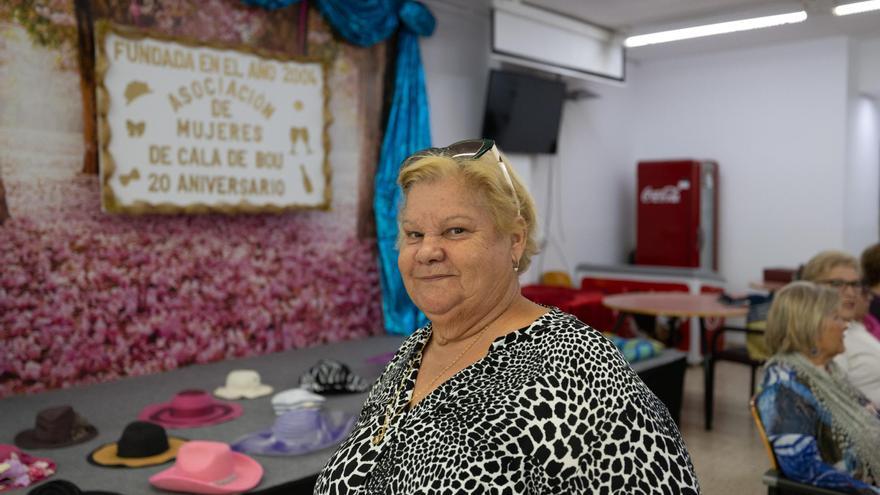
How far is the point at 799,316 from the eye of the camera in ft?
8.40

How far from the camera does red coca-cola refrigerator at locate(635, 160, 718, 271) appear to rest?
7.48 metres

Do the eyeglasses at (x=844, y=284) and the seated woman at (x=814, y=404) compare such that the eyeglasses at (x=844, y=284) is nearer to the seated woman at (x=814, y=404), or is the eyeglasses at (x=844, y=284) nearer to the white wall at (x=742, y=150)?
the seated woman at (x=814, y=404)

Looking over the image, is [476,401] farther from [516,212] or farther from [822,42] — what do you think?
[822,42]

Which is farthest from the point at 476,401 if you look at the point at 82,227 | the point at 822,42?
the point at 822,42

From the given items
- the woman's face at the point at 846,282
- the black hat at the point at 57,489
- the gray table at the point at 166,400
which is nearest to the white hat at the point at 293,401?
the gray table at the point at 166,400

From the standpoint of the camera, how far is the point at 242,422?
3348mm

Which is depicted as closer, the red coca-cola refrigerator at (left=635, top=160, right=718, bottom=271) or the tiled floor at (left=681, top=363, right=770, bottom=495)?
the tiled floor at (left=681, top=363, right=770, bottom=495)

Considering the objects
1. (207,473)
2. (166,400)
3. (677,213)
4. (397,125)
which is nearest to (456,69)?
(397,125)

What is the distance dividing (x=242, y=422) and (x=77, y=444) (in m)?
0.67

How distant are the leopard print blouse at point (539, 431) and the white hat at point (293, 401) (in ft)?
7.19

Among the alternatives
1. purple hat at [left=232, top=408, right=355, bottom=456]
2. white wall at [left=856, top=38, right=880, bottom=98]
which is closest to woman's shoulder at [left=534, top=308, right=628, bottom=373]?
purple hat at [left=232, top=408, right=355, bottom=456]

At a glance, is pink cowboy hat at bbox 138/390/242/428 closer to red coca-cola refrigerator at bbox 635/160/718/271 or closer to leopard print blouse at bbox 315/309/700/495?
leopard print blouse at bbox 315/309/700/495

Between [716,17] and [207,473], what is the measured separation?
579cm

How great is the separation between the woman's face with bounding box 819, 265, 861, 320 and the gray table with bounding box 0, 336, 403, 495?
226cm
